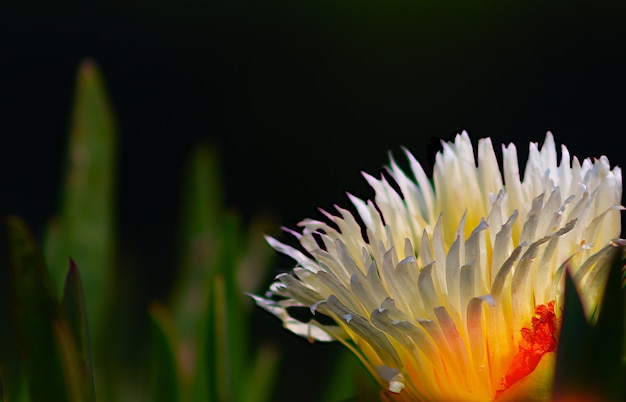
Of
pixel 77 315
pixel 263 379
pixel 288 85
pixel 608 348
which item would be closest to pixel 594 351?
pixel 608 348

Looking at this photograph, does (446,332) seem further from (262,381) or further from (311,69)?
(311,69)

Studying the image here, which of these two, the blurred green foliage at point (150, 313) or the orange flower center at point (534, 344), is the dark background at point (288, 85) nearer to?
the blurred green foliage at point (150, 313)

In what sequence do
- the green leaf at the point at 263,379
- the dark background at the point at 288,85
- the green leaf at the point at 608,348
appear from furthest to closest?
the dark background at the point at 288,85 → the green leaf at the point at 263,379 → the green leaf at the point at 608,348

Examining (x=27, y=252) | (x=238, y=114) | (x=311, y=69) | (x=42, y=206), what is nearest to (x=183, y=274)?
(x=27, y=252)

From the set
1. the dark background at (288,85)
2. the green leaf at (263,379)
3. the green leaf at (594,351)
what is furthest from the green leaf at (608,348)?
the dark background at (288,85)


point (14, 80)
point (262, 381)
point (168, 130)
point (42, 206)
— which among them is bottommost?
point (262, 381)

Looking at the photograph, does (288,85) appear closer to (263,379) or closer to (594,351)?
(263,379)
